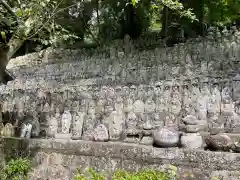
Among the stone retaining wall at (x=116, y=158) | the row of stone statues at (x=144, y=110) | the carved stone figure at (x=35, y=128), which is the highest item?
the row of stone statues at (x=144, y=110)

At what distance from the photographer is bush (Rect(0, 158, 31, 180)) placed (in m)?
5.79

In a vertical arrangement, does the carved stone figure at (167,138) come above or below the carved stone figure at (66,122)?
below

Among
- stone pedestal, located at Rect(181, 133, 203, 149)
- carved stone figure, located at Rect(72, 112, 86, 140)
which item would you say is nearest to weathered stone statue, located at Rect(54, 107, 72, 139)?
carved stone figure, located at Rect(72, 112, 86, 140)

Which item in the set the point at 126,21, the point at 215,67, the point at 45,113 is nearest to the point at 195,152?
the point at 45,113

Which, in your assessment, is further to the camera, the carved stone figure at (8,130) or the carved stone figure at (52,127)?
the carved stone figure at (8,130)

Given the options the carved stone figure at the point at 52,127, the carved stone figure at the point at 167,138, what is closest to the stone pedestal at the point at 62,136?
the carved stone figure at the point at 52,127

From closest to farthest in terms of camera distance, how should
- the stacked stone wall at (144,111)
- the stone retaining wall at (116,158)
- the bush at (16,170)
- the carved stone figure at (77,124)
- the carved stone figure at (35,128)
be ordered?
1. the stone retaining wall at (116,158)
2. the stacked stone wall at (144,111)
3. the bush at (16,170)
4. the carved stone figure at (77,124)
5. the carved stone figure at (35,128)

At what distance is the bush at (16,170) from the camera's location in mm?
5787

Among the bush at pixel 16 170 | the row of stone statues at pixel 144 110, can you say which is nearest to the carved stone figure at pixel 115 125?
the row of stone statues at pixel 144 110

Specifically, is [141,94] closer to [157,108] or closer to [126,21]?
[157,108]

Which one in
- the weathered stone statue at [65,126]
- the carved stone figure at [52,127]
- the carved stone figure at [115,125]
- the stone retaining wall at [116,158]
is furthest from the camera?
the carved stone figure at [52,127]

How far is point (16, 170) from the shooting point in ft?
19.4

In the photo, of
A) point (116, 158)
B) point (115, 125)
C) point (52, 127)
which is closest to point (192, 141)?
point (116, 158)

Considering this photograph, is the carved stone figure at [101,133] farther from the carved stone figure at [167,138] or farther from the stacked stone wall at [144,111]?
the carved stone figure at [167,138]
